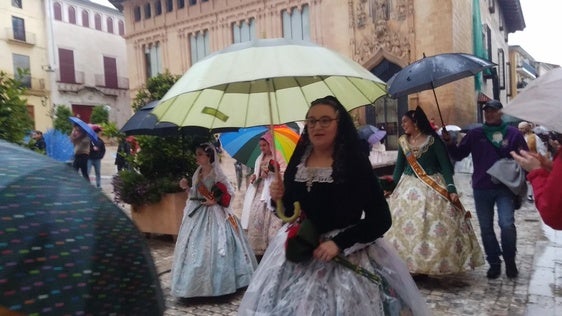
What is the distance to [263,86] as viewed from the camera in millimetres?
3668

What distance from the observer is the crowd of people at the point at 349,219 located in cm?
249

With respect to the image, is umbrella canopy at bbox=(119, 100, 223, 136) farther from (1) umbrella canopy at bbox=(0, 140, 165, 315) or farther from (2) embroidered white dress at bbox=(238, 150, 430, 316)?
(1) umbrella canopy at bbox=(0, 140, 165, 315)

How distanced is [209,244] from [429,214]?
2.28 m

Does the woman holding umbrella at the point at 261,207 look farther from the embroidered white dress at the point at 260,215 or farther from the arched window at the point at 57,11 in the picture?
the arched window at the point at 57,11

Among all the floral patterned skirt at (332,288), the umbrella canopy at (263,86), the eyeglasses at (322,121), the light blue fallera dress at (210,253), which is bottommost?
the light blue fallera dress at (210,253)

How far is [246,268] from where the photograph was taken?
15.4ft

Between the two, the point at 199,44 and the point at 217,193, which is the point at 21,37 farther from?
the point at 217,193

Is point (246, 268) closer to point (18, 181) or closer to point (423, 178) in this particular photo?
point (423, 178)

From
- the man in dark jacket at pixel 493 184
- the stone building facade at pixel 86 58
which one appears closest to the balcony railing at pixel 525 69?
the stone building facade at pixel 86 58

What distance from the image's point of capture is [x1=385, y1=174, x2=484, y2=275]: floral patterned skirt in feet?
15.2

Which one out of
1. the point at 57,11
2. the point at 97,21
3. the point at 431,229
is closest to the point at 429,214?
the point at 431,229

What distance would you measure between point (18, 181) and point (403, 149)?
171 inches

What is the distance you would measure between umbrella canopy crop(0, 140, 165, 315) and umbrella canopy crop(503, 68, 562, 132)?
6.96ft

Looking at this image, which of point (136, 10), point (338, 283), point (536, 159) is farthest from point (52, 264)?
point (136, 10)
